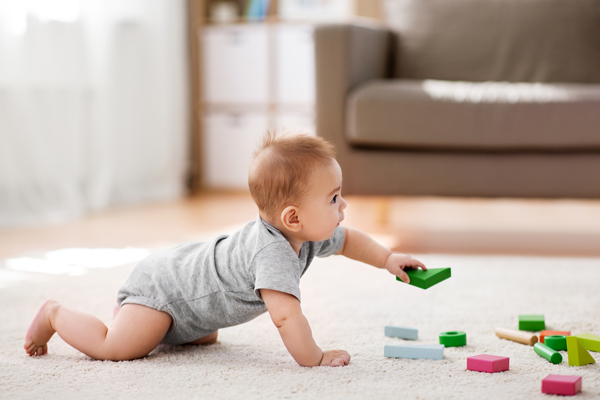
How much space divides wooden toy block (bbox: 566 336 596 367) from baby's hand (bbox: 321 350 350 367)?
1.01 ft

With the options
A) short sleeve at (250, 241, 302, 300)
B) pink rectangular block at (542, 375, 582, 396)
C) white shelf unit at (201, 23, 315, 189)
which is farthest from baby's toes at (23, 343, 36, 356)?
white shelf unit at (201, 23, 315, 189)

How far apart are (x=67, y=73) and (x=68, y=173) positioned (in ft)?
1.30

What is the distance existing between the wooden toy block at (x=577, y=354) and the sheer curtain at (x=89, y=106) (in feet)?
6.54

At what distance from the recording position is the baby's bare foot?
1028 millimetres

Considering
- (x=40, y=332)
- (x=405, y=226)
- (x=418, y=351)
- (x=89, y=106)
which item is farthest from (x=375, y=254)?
(x=89, y=106)

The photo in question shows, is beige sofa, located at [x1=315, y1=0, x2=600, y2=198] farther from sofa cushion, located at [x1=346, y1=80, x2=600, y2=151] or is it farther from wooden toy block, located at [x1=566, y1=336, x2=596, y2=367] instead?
wooden toy block, located at [x1=566, y1=336, x2=596, y2=367]

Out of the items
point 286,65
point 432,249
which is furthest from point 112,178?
point 432,249

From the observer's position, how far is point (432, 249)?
1.94 meters

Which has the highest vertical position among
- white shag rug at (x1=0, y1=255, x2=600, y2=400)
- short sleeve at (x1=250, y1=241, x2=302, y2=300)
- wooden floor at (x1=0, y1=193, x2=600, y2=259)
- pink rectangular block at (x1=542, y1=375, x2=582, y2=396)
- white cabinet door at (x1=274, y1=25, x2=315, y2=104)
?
white cabinet door at (x1=274, y1=25, x2=315, y2=104)

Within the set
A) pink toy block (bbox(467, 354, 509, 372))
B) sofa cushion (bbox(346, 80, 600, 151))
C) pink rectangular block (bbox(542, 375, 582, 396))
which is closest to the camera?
pink rectangular block (bbox(542, 375, 582, 396))

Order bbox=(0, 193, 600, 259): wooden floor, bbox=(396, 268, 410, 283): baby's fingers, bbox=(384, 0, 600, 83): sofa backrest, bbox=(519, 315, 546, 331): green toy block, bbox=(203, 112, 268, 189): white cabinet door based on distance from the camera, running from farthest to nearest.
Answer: bbox=(203, 112, 268, 189): white cabinet door < bbox=(384, 0, 600, 83): sofa backrest < bbox=(0, 193, 600, 259): wooden floor < bbox=(519, 315, 546, 331): green toy block < bbox=(396, 268, 410, 283): baby's fingers

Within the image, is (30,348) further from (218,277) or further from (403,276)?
(403,276)

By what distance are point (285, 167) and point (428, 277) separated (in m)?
0.26

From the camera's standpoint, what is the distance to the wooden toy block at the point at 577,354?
923 mm
